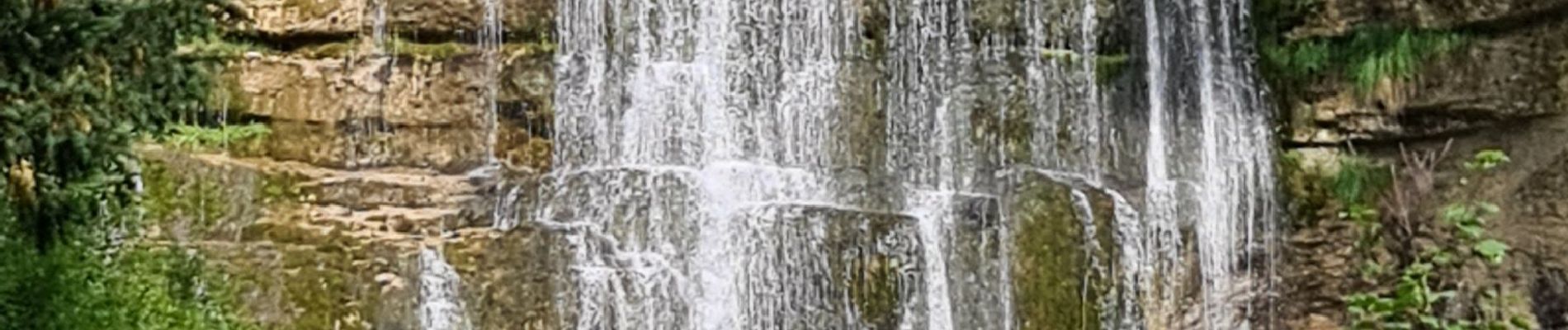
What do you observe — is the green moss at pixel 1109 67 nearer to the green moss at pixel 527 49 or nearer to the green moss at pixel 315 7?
the green moss at pixel 527 49

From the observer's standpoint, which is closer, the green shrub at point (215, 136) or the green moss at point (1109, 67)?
the green shrub at point (215, 136)

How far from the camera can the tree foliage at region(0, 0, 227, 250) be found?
4.04m

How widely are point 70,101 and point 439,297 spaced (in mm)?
1553

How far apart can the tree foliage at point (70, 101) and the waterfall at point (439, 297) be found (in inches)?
38.4

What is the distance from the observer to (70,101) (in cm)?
420

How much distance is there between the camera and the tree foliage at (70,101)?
404cm

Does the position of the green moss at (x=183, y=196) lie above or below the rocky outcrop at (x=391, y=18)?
below

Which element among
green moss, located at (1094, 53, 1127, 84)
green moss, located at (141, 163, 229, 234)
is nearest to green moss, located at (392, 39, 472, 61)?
green moss, located at (141, 163, 229, 234)

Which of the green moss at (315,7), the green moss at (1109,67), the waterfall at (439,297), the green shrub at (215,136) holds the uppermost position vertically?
the green moss at (315,7)

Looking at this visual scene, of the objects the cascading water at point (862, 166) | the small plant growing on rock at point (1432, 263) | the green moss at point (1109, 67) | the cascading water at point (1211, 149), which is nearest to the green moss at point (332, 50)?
the cascading water at point (862, 166)

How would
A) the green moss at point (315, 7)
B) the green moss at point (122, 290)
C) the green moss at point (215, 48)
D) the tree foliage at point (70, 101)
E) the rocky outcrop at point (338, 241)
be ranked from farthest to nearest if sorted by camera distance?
the green moss at point (315, 7)
the green moss at point (215, 48)
the rocky outcrop at point (338, 241)
the green moss at point (122, 290)
the tree foliage at point (70, 101)

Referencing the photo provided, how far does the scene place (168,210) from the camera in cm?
554

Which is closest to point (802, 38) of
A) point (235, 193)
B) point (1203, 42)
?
point (1203, 42)

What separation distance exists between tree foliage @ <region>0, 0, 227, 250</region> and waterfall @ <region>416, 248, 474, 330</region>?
975 millimetres
